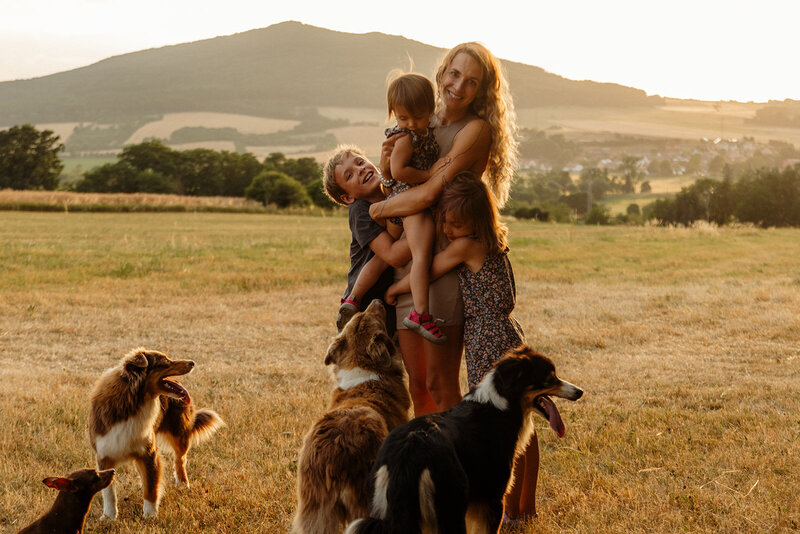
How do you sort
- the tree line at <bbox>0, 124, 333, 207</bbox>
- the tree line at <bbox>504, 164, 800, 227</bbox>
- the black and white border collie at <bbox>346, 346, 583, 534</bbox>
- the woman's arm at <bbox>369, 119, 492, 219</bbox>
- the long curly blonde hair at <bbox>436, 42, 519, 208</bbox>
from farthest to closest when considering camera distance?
the tree line at <bbox>0, 124, 333, 207</bbox>
the tree line at <bbox>504, 164, 800, 227</bbox>
the long curly blonde hair at <bbox>436, 42, 519, 208</bbox>
the woman's arm at <bbox>369, 119, 492, 219</bbox>
the black and white border collie at <bbox>346, 346, 583, 534</bbox>

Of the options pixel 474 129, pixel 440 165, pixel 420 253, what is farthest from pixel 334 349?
pixel 474 129

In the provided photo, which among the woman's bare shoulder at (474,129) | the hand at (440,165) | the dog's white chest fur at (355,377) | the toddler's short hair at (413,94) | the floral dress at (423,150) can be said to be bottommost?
the dog's white chest fur at (355,377)

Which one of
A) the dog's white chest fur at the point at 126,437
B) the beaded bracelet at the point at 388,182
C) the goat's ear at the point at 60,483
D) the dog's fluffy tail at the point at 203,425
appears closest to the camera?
the goat's ear at the point at 60,483

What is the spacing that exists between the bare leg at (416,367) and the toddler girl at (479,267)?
0.40 meters

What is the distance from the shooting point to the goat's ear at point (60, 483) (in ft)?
13.8

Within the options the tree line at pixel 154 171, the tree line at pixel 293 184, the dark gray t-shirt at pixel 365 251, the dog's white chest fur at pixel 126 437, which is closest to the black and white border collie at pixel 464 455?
the dark gray t-shirt at pixel 365 251

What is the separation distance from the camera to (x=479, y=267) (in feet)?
14.5

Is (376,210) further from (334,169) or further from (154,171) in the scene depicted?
(154,171)

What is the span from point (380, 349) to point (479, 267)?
3.03 feet

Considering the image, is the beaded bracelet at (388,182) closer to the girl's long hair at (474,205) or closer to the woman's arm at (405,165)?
the woman's arm at (405,165)

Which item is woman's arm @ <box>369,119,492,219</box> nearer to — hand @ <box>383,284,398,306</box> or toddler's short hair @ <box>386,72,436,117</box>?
toddler's short hair @ <box>386,72,436,117</box>

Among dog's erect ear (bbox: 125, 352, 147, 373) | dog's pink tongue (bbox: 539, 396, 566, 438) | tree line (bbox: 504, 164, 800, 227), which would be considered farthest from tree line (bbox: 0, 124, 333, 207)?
dog's pink tongue (bbox: 539, 396, 566, 438)

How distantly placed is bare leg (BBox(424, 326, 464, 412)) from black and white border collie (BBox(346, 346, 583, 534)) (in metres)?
0.57

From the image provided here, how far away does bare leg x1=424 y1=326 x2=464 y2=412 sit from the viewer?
4.60 metres
